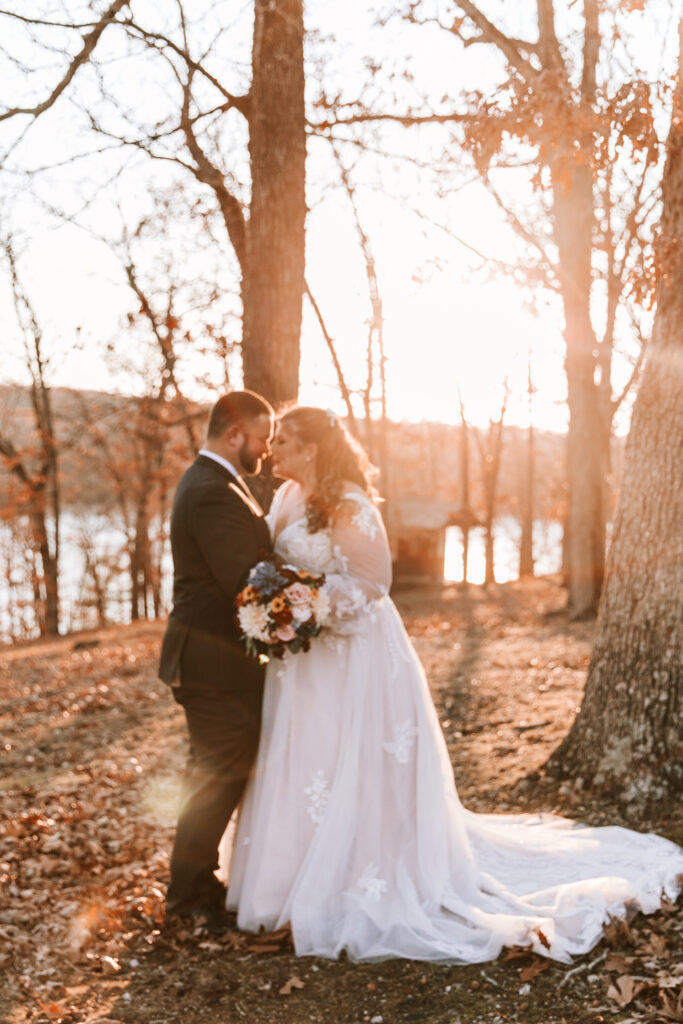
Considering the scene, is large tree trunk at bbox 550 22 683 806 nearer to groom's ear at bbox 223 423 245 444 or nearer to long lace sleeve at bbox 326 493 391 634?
long lace sleeve at bbox 326 493 391 634

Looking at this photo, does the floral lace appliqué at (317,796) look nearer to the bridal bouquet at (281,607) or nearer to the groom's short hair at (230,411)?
the bridal bouquet at (281,607)

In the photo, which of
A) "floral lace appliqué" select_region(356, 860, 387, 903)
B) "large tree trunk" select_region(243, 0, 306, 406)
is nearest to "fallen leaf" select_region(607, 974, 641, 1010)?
"floral lace appliqué" select_region(356, 860, 387, 903)

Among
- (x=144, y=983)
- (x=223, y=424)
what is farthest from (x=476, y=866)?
(x=223, y=424)

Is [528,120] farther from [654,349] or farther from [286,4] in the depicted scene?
[286,4]

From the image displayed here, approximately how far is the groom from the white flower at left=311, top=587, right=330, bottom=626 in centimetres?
43

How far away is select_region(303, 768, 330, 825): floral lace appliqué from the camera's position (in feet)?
15.6

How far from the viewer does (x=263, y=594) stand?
4496 millimetres

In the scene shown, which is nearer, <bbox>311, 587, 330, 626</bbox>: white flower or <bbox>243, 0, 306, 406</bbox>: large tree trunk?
<bbox>311, 587, 330, 626</bbox>: white flower

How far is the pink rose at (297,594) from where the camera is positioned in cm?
449

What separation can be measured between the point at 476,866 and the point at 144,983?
1.86m

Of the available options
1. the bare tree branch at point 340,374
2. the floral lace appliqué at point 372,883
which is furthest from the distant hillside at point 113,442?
the floral lace appliqué at point 372,883

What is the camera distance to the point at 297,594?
14.8 ft

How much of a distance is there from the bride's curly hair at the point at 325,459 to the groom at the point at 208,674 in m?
0.35

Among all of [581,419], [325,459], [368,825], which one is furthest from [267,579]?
[581,419]
